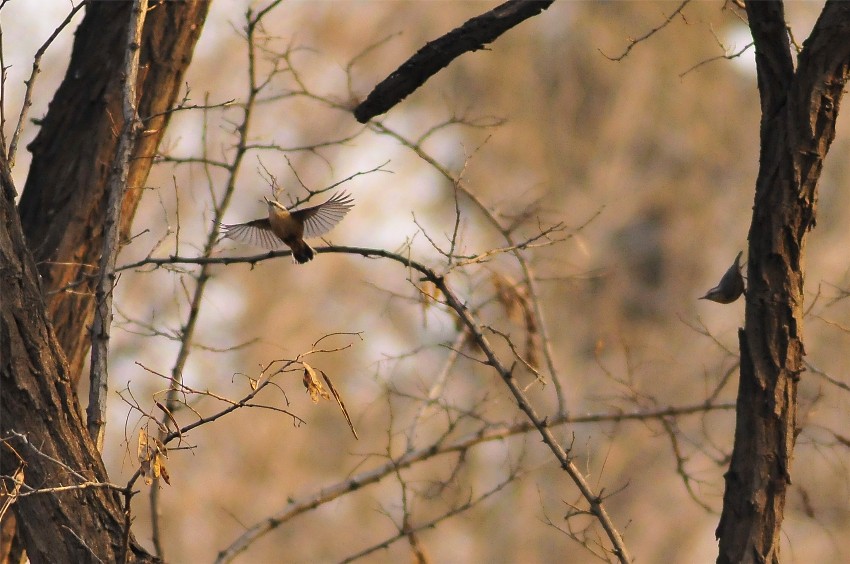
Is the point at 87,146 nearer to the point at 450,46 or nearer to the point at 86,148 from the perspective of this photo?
the point at 86,148

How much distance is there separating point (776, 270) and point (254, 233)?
57.1 inches

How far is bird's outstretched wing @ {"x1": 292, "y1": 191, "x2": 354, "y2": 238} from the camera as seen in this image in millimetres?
2600

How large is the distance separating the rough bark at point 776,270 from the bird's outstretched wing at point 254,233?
1.35 meters

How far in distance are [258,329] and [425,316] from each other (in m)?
7.82

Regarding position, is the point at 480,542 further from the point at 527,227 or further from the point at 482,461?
the point at 527,227

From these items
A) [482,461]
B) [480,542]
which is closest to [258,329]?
[482,461]

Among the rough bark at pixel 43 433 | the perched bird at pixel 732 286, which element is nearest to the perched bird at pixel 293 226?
the rough bark at pixel 43 433

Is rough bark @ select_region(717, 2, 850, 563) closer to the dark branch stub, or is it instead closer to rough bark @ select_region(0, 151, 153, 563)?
the dark branch stub

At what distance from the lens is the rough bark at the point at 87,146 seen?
2773mm

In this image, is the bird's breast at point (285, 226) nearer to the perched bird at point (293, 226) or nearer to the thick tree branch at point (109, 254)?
the perched bird at point (293, 226)

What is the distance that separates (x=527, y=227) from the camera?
397cm

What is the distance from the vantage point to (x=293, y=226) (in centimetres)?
263

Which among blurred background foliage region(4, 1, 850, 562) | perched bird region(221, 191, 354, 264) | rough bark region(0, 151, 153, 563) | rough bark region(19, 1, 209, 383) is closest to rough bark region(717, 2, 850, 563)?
perched bird region(221, 191, 354, 264)

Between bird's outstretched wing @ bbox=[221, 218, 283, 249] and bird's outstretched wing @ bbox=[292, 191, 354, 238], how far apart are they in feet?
0.36
